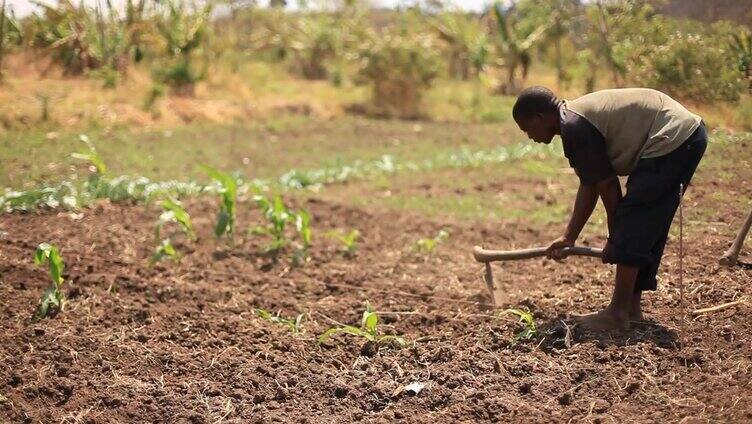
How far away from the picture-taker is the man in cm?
366

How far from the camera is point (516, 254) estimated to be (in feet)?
14.2

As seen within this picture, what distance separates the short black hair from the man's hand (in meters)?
0.68

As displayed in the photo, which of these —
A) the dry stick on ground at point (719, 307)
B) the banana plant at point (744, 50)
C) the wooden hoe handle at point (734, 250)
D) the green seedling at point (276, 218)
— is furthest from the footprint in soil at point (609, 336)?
the green seedling at point (276, 218)

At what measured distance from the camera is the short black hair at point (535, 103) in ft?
12.3

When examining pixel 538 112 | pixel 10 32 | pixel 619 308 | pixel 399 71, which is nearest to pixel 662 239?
pixel 619 308

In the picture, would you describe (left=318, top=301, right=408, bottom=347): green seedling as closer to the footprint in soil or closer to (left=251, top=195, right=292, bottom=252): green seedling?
the footprint in soil

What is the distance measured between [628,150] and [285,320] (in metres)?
2.15

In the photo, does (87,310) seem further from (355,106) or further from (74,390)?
(355,106)

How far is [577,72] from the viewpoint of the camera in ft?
49.5

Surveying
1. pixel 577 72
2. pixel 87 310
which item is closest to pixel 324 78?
pixel 577 72

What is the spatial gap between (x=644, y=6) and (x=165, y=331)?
4860 mm

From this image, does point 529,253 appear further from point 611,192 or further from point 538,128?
point 538,128

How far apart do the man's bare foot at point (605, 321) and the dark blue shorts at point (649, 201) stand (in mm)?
333

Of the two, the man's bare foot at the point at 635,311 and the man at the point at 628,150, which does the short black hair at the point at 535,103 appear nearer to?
the man at the point at 628,150
